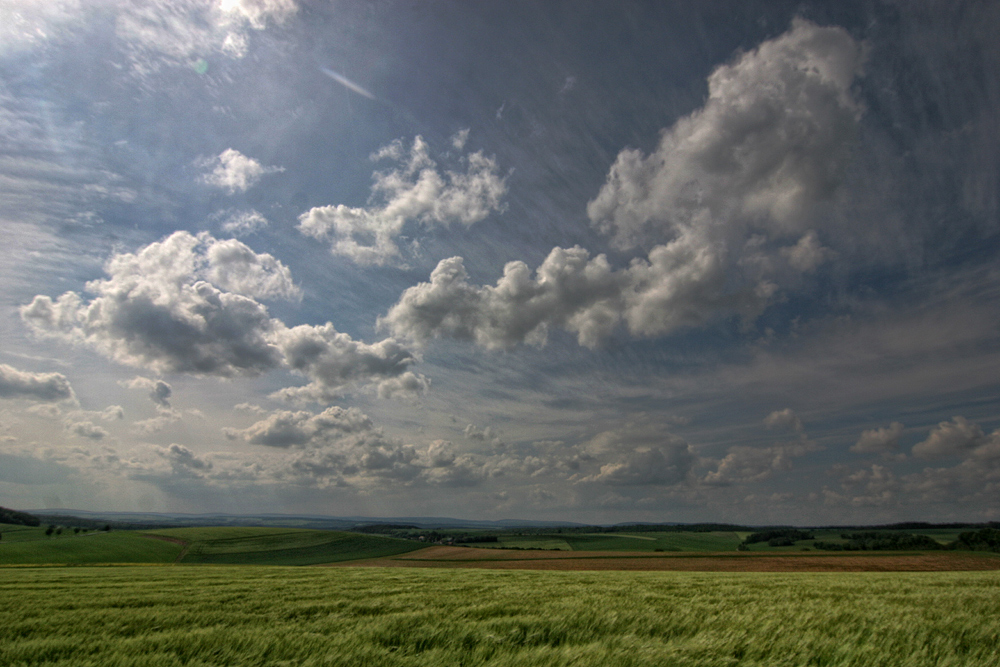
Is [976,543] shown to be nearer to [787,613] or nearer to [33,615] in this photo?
[787,613]

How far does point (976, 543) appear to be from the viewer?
93.4m

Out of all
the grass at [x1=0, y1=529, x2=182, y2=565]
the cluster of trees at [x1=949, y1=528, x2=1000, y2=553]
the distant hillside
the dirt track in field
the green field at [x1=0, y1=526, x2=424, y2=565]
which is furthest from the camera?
the distant hillside

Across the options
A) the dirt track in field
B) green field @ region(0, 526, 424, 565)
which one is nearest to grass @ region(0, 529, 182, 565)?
green field @ region(0, 526, 424, 565)

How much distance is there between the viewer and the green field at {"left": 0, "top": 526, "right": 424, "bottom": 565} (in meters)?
63.4

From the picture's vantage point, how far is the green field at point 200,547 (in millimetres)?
63438

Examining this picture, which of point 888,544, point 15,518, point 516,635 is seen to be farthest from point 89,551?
point 888,544

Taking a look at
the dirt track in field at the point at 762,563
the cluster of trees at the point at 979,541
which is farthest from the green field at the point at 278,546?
the cluster of trees at the point at 979,541

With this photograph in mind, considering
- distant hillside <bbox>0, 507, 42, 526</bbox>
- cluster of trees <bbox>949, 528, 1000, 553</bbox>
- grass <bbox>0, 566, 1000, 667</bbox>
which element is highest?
grass <bbox>0, 566, 1000, 667</bbox>

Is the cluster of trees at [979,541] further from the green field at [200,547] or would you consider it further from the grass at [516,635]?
the grass at [516,635]

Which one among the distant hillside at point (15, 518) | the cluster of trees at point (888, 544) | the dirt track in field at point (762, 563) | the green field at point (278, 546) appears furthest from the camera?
the distant hillside at point (15, 518)

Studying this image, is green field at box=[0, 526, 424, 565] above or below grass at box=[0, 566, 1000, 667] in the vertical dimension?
below

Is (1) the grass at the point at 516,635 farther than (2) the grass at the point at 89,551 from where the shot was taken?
No

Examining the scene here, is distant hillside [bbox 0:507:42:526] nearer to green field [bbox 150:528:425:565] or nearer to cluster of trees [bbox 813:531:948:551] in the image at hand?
green field [bbox 150:528:425:565]

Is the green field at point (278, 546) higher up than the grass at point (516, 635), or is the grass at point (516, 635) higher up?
the grass at point (516, 635)
